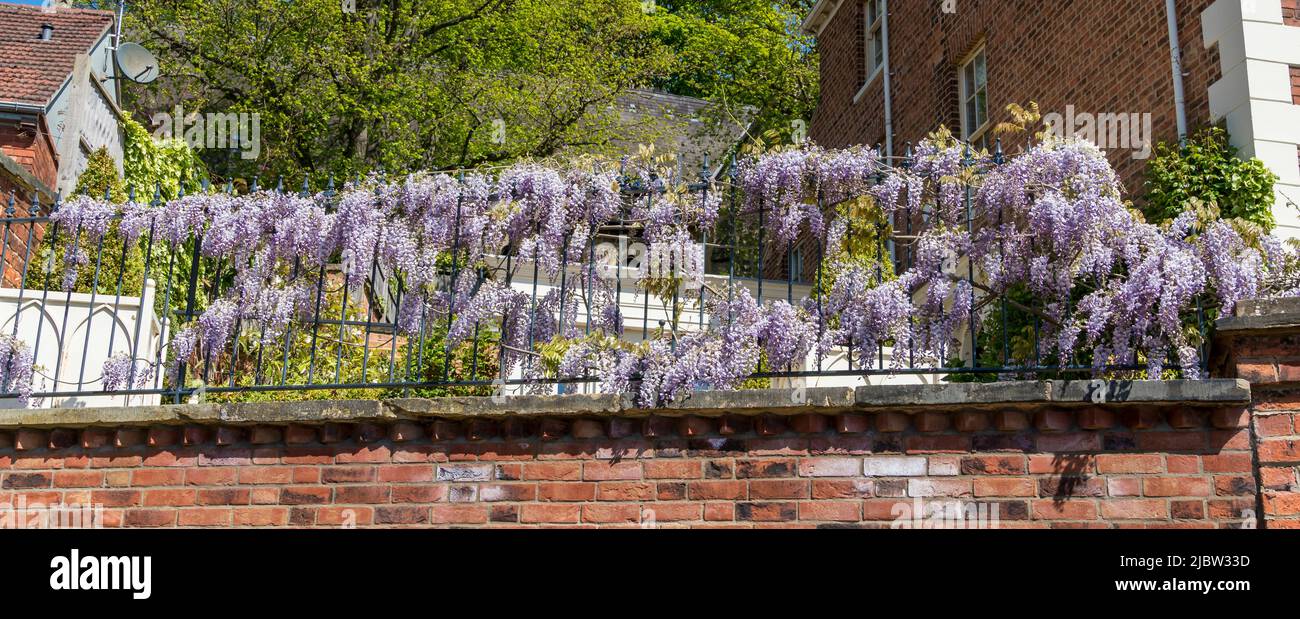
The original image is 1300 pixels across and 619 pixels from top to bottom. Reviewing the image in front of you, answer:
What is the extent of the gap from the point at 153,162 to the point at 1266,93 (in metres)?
12.6

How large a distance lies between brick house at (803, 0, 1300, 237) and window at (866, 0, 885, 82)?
0.02 meters

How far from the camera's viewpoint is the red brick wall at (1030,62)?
34.6 ft

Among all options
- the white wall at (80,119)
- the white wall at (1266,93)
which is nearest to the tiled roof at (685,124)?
the white wall at (80,119)

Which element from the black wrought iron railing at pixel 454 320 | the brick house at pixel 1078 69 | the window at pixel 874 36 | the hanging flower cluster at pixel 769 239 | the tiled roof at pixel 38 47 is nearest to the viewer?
the hanging flower cluster at pixel 769 239

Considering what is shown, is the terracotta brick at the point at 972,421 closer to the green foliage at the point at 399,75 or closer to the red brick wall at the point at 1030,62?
the red brick wall at the point at 1030,62

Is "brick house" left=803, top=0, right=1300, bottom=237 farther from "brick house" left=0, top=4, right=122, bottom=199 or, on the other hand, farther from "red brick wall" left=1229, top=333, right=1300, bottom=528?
"brick house" left=0, top=4, right=122, bottom=199

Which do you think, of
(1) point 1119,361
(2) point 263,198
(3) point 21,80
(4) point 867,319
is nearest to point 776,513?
(4) point 867,319

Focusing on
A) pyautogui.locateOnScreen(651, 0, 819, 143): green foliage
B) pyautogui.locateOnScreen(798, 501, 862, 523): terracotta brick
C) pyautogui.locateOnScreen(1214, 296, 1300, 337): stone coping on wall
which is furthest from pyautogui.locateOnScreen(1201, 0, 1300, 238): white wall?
pyautogui.locateOnScreen(651, 0, 819, 143): green foliage

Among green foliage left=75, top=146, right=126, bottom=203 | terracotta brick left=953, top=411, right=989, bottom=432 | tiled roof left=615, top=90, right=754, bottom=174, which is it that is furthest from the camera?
tiled roof left=615, top=90, right=754, bottom=174

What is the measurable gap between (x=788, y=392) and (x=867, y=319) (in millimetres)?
968

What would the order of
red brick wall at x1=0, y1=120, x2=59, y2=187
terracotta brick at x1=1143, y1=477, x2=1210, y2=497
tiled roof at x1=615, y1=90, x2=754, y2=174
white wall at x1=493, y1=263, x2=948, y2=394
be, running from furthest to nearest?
tiled roof at x1=615, y1=90, x2=754, y2=174 < red brick wall at x1=0, y1=120, x2=59, y2=187 < white wall at x1=493, y1=263, x2=948, y2=394 < terracotta brick at x1=1143, y1=477, x2=1210, y2=497

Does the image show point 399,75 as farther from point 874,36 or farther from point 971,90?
point 971,90

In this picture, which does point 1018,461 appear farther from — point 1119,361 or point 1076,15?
point 1076,15

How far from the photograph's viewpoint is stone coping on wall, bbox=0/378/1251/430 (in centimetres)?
520
